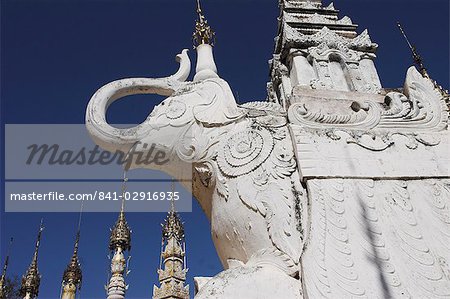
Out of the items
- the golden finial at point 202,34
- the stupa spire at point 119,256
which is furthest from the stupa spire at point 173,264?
the golden finial at point 202,34

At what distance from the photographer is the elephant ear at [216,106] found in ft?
11.5

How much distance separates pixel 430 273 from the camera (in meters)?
2.72

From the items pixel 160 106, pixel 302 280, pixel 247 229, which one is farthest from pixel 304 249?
pixel 160 106

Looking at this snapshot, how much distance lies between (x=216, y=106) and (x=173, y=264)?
2141 cm

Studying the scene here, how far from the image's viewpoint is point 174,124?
3508 mm

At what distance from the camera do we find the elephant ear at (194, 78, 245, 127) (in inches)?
137

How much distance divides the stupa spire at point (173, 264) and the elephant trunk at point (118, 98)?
18571mm

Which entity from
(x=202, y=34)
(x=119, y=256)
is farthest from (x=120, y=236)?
A: (x=202, y=34)

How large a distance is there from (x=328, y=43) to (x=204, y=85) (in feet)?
5.15

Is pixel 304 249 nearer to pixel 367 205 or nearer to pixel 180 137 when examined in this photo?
pixel 367 205

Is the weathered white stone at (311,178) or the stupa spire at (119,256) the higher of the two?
the stupa spire at (119,256)

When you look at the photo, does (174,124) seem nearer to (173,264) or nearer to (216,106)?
(216,106)

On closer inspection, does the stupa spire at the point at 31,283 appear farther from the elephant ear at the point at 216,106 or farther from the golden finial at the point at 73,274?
the elephant ear at the point at 216,106

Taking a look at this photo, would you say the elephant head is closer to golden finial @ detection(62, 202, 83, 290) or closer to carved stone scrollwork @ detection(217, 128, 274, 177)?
carved stone scrollwork @ detection(217, 128, 274, 177)
